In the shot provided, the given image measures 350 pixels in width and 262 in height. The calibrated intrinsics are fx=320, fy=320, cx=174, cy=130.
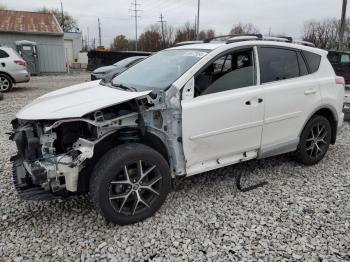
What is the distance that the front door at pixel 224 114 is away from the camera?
3.31 metres

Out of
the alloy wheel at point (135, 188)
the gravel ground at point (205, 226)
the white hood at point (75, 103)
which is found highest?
the white hood at point (75, 103)

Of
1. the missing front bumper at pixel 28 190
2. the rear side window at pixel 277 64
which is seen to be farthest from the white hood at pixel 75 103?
the rear side window at pixel 277 64

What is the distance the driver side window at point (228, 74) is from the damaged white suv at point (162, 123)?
12mm

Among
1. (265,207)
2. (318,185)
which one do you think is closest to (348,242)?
(265,207)

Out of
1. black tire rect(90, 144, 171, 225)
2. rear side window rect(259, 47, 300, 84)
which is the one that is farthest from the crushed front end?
rear side window rect(259, 47, 300, 84)

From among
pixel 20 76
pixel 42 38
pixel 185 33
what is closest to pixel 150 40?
pixel 185 33

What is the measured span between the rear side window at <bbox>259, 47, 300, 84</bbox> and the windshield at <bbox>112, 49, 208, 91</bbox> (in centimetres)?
78

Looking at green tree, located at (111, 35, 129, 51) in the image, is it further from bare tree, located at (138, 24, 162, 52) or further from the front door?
the front door

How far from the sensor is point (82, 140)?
9.57ft

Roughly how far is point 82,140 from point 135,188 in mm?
686

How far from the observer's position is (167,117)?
10.5ft

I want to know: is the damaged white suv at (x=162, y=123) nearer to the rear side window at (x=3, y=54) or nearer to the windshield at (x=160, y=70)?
the windshield at (x=160, y=70)

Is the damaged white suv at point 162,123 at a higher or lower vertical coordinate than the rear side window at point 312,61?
lower

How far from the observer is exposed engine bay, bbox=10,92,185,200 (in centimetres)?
288
